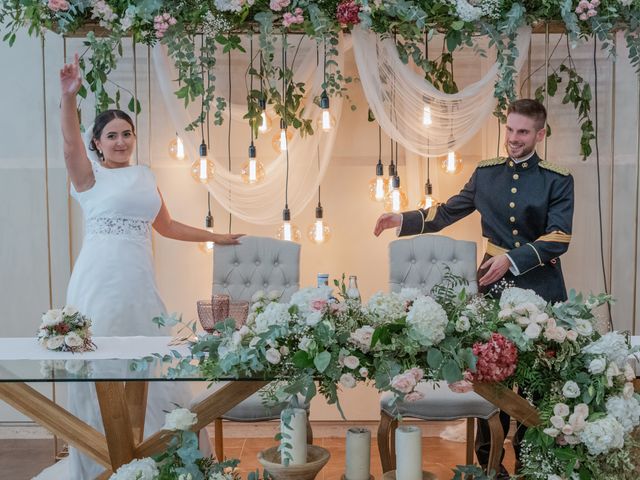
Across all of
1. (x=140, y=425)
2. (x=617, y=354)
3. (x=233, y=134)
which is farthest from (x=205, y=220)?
(x=617, y=354)

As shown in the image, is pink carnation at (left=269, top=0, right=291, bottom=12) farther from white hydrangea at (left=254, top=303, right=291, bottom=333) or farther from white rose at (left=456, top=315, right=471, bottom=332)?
white rose at (left=456, top=315, right=471, bottom=332)

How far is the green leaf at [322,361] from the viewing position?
5.86ft

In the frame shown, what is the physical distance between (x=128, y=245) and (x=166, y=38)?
93 cm

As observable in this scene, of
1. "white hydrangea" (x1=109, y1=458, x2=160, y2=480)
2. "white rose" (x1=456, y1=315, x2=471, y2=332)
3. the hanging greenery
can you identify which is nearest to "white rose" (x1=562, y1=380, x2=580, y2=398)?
"white rose" (x1=456, y1=315, x2=471, y2=332)

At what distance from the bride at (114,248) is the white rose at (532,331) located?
1.73 m

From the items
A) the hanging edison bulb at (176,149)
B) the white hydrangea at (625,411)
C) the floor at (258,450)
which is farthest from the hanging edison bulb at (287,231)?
the white hydrangea at (625,411)

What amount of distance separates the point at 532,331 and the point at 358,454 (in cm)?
58

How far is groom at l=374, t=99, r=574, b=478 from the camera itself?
3.23 meters

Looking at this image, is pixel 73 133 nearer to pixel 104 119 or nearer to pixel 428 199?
pixel 104 119

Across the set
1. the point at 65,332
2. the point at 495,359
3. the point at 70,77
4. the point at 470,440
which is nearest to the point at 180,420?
the point at 65,332

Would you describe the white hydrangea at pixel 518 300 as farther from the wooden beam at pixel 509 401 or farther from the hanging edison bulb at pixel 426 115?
the hanging edison bulb at pixel 426 115

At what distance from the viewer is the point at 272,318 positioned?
1904 millimetres

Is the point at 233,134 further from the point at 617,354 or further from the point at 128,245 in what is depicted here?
the point at 617,354

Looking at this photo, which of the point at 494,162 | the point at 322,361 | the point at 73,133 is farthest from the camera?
the point at 494,162
